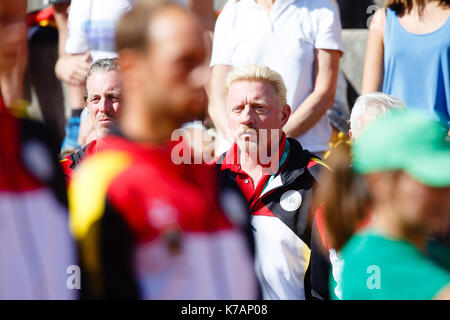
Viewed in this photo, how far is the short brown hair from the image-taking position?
1.66m

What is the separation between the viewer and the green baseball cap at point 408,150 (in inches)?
71.9

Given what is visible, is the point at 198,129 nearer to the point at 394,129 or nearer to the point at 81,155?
the point at 81,155

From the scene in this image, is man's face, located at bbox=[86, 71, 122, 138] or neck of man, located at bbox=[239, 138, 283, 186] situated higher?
man's face, located at bbox=[86, 71, 122, 138]

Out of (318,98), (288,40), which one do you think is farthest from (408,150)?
(288,40)

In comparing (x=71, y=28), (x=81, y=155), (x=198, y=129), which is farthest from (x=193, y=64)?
(x=71, y=28)

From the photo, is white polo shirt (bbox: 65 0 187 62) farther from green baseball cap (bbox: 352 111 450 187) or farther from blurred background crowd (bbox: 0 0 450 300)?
green baseball cap (bbox: 352 111 450 187)

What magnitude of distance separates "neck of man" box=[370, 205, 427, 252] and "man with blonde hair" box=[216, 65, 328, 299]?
1235mm

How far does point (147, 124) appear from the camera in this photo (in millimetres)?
1637

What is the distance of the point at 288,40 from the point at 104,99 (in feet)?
3.96

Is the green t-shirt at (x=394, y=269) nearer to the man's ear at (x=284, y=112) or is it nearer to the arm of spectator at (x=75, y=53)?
the man's ear at (x=284, y=112)

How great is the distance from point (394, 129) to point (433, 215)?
0.24m

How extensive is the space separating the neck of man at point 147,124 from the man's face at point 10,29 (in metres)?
0.30

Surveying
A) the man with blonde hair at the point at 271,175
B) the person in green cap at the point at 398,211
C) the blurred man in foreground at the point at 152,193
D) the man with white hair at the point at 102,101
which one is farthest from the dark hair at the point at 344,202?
the man with white hair at the point at 102,101

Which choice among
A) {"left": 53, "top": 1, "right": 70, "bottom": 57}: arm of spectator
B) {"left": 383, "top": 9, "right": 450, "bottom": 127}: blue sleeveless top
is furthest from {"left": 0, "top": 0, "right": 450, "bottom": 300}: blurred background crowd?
{"left": 53, "top": 1, "right": 70, "bottom": 57}: arm of spectator
